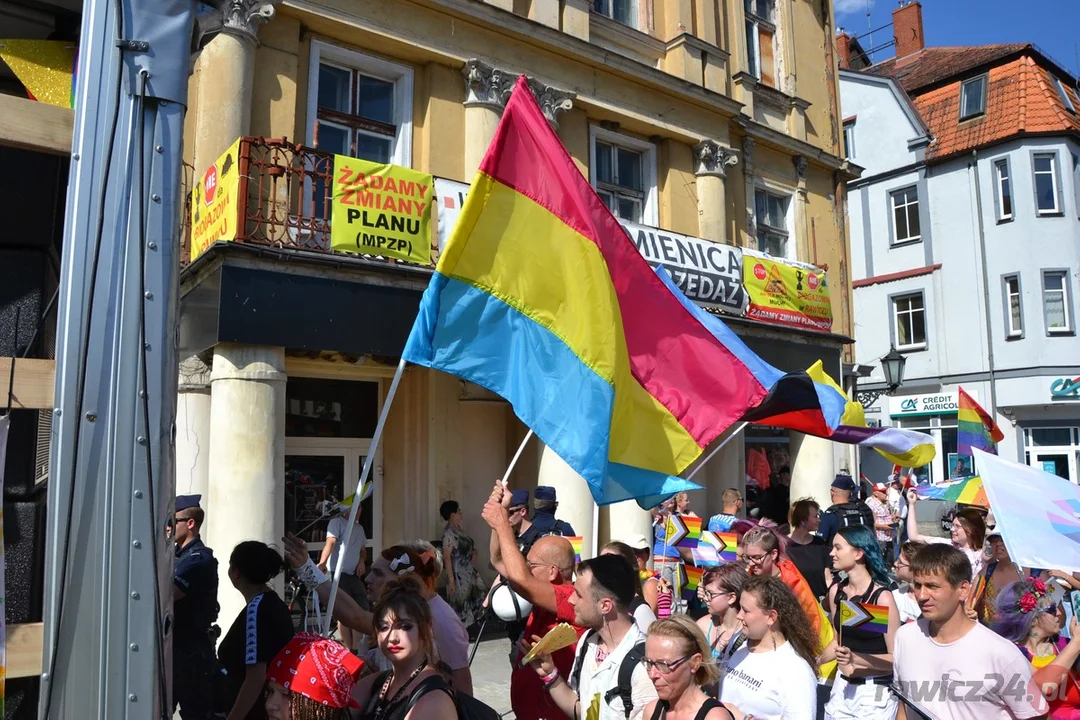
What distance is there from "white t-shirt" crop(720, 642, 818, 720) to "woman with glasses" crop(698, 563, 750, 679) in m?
0.42

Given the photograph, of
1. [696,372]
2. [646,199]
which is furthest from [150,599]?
[646,199]

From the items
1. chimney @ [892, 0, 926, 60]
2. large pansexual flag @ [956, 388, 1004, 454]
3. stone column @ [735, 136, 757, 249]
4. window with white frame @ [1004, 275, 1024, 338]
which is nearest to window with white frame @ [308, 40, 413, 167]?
stone column @ [735, 136, 757, 249]

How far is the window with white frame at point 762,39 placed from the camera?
15.7 m

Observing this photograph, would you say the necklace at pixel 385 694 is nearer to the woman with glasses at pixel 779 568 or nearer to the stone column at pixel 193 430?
Result: the woman with glasses at pixel 779 568

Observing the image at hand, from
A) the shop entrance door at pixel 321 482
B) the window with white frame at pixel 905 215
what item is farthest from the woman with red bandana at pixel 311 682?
the window with white frame at pixel 905 215

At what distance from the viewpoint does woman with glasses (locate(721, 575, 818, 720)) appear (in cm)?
344

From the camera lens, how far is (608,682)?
11.6 ft

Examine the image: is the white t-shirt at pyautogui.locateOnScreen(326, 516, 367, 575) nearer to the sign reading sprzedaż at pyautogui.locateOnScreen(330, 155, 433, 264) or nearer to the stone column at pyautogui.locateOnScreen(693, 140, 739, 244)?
the sign reading sprzedaż at pyautogui.locateOnScreen(330, 155, 433, 264)

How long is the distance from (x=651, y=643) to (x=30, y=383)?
213cm

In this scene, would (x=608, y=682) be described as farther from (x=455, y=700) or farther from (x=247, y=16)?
(x=247, y=16)

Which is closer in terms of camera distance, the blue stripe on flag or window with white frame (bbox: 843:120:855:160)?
the blue stripe on flag

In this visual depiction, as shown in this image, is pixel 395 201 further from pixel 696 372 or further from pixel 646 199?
pixel 646 199

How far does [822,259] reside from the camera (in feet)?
53.9

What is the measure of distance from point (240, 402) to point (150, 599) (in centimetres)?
631
